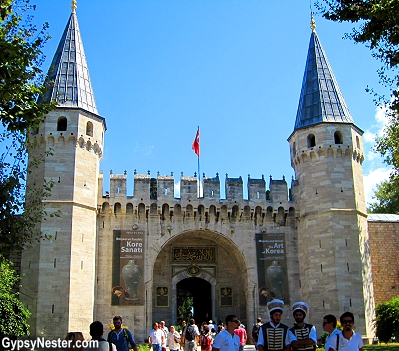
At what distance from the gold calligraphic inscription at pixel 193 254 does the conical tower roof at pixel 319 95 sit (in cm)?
732

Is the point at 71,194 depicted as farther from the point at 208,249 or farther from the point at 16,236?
the point at 16,236

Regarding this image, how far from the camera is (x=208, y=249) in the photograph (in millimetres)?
25641

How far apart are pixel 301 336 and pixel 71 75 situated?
19.4m

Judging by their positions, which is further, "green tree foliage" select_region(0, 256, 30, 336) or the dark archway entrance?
the dark archway entrance

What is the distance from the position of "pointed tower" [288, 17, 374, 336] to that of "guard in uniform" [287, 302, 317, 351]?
15.3m

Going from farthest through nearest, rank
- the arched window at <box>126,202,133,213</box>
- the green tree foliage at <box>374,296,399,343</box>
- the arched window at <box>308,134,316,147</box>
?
1. the arched window at <box>308,134,316,147</box>
2. the arched window at <box>126,202,133,213</box>
3. the green tree foliage at <box>374,296,399,343</box>

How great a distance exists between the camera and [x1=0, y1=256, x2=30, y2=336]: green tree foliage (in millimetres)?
17823

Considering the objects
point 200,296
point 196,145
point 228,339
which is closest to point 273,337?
point 228,339

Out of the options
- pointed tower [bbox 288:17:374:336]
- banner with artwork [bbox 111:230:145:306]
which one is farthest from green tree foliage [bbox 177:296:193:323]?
pointed tower [bbox 288:17:374:336]

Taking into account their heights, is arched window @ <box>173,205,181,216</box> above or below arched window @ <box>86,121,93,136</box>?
below

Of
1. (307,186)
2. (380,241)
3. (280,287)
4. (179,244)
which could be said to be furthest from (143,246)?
(380,241)

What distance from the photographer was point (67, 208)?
21.5m

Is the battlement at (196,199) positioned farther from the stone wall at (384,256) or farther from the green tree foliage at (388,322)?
the green tree foliage at (388,322)

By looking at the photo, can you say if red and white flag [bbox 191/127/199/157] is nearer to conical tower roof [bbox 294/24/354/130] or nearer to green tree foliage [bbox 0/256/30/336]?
conical tower roof [bbox 294/24/354/130]
